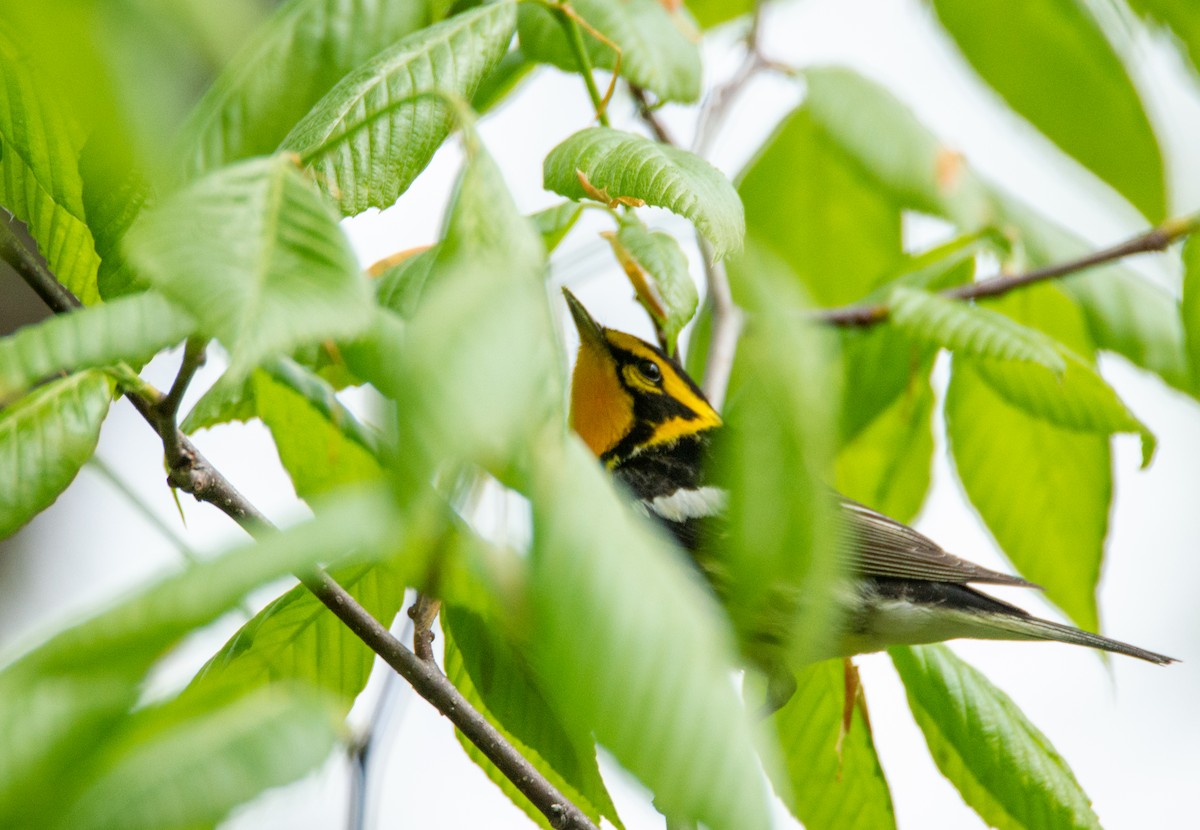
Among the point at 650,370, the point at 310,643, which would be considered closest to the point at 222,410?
the point at 310,643

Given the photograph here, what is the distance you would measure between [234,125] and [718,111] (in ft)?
4.62

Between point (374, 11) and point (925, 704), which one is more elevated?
point (374, 11)

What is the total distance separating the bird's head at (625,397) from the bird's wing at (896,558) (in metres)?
0.46

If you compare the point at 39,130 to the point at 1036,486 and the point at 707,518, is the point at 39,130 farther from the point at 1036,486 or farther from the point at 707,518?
the point at 707,518

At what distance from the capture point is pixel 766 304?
0.89 meters

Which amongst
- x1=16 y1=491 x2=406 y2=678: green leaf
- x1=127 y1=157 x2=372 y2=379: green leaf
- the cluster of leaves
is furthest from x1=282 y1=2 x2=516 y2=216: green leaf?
x1=16 y1=491 x2=406 y2=678: green leaf

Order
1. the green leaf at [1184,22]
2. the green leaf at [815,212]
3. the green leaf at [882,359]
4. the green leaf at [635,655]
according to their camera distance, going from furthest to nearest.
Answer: the green leaf at [815,212] → the green leaf at [882,359] → the green leaf at [1184,22] → the green leaf at [635,655]

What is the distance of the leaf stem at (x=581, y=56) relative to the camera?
139 centimetres

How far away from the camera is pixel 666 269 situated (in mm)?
1321

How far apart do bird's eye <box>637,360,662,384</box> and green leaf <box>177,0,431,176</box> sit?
1495 millimetres

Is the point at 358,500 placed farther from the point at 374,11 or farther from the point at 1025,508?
the point at 1025,508

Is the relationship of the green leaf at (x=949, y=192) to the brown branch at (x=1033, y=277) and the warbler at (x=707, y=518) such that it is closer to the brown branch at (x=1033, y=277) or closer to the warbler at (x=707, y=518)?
the brown branch at (x=1033, y=277)

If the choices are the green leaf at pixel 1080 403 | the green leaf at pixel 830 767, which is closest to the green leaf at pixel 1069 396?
the green leaf at pixel 1080 403

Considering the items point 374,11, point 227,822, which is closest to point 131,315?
point 227,822
